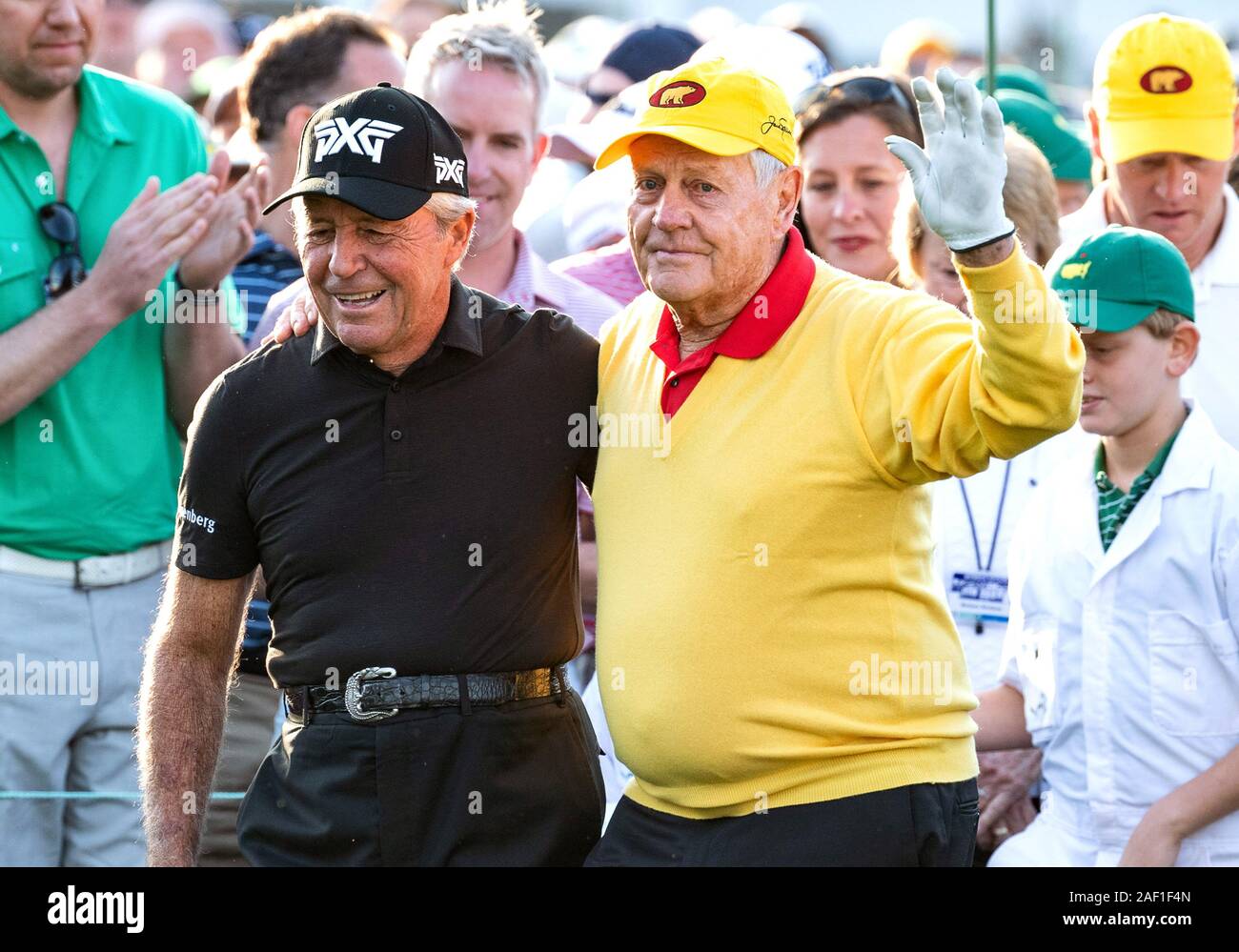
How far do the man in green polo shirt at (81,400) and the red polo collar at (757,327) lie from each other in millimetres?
1762

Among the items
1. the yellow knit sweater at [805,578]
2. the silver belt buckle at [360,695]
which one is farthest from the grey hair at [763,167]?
the silver belt buckle at [360,695]

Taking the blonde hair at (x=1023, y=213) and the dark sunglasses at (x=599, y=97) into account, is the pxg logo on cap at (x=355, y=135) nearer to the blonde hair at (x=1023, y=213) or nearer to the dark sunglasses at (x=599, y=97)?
the blonde hair at (x=1023, y=213)

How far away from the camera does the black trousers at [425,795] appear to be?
3.41 metres

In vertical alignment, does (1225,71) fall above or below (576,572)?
above

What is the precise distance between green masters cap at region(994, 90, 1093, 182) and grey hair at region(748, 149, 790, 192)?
306 centimetres

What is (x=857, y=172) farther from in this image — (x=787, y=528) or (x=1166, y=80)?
(x=787, y=528)

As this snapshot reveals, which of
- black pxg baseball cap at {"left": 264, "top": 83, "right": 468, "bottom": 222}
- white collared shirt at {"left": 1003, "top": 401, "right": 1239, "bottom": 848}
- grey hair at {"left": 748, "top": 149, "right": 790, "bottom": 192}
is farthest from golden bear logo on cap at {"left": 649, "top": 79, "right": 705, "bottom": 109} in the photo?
white collared shirt at {"left": 1003, "top": 401, "right": 1239, "bottom": 848}

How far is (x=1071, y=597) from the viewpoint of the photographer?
14.5 feet

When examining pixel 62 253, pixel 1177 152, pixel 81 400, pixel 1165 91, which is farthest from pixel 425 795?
pixel 1165 91

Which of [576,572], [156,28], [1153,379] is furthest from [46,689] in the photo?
[156,28]

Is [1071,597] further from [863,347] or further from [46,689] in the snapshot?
[46,689]

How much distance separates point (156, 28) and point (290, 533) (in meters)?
6.58

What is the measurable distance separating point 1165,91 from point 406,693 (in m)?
3.09
